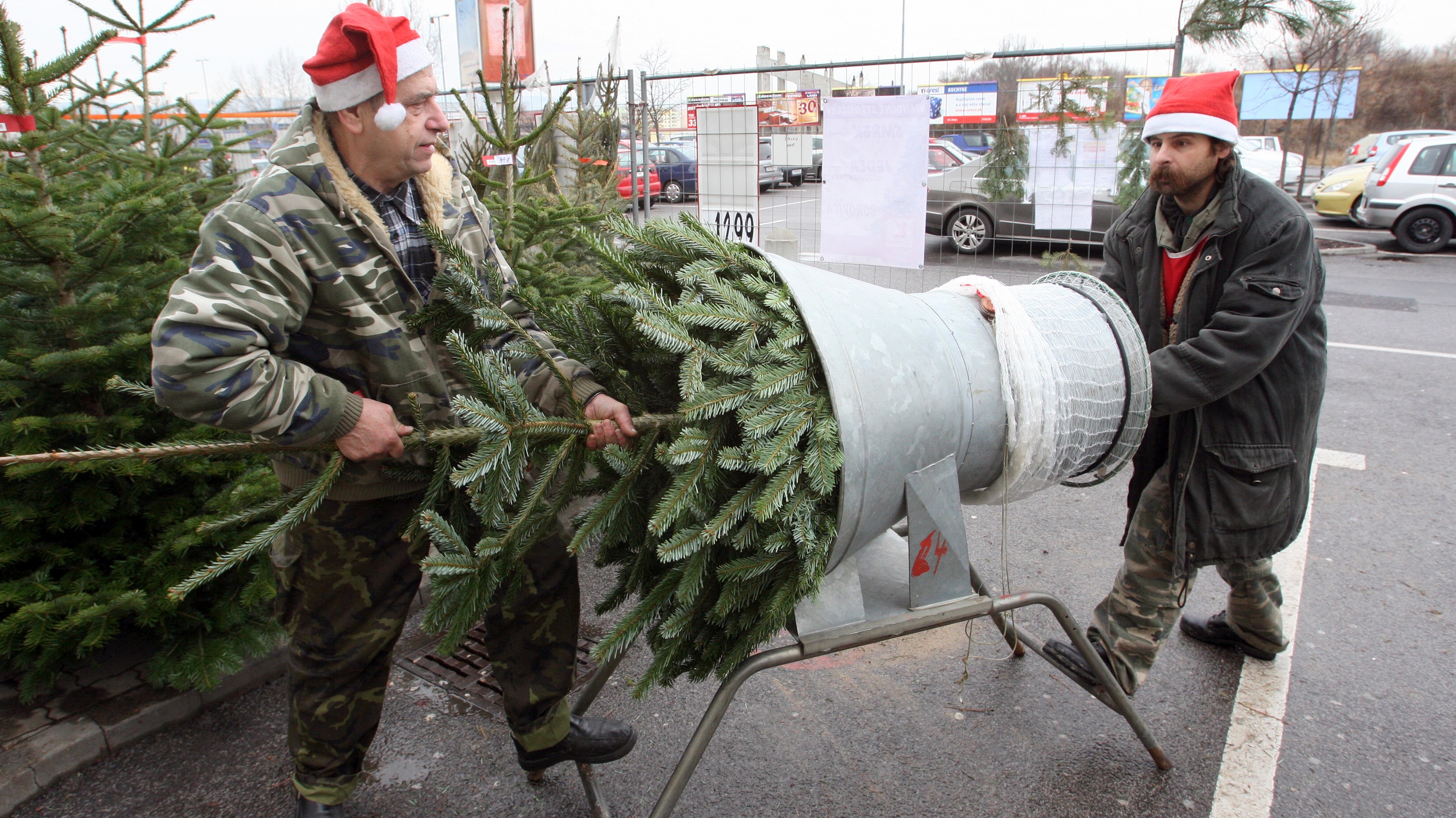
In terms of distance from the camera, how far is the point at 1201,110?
8.16 feet

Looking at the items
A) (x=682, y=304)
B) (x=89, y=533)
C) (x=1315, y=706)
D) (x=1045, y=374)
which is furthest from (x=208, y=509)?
(x=1315, y=706)

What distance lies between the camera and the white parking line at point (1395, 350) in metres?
7.16

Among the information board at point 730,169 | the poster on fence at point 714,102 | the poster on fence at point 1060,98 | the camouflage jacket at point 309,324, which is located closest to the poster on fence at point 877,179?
the information board at point 730,169

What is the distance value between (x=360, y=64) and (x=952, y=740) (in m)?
2.44

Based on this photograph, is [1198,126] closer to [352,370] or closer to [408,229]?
[408,229]

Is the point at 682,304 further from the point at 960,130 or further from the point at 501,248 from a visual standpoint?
the point at 960,130

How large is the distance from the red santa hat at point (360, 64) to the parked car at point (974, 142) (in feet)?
17.4

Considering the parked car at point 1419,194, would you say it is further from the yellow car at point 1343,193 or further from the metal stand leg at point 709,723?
the metal stand leg at point 709,723

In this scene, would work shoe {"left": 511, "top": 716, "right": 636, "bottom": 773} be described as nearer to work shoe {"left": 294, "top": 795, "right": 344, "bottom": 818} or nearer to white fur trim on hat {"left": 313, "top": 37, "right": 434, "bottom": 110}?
work shoe {"left": 294, "top": 795, "right": 344, "bottom": 818}

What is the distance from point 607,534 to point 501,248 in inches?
79.2

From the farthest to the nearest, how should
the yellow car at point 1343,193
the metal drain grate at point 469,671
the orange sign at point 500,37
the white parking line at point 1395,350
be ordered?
the yellow car at point 1343,193, the white parking line at point 1395,350, the orange sign at point 500,37, the metal drain grate at point 469,671

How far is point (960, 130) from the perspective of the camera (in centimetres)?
656

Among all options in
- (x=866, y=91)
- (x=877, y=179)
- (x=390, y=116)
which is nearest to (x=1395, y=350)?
(x=877, y=179)

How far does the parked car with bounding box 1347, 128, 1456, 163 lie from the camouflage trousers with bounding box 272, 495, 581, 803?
15.8 meters
